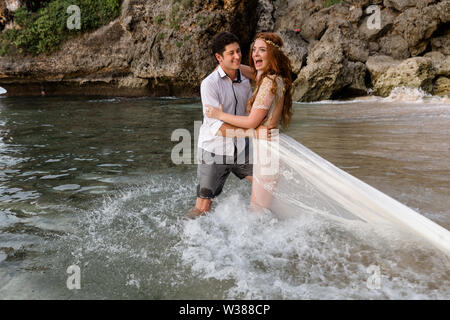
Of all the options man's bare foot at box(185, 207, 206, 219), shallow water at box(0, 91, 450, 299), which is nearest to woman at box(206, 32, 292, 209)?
shallow water at box(0, 91, 450, 299)

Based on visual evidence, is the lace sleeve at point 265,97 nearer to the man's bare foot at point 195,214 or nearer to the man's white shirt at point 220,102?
the man's white shirt at point 220,102

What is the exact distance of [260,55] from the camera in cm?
278

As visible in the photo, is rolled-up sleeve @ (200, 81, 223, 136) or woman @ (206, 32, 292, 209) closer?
woman @ (206, 32, 292, 209)

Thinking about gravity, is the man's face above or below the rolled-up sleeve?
above

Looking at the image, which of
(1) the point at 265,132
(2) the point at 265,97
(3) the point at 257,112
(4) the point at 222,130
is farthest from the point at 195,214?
(2) the point at 265,97

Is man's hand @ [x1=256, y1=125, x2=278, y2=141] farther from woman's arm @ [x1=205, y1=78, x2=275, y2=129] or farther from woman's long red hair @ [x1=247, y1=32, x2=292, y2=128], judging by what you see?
woman's long red hair @ [x1=247, y1=32, x2=292, y2=128]

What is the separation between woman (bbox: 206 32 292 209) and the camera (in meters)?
2.72

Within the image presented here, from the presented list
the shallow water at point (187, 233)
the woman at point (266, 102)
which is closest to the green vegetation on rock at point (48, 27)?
the shallow water at point (187, 233)

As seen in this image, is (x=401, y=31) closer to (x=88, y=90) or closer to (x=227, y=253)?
(x=227, y=253)

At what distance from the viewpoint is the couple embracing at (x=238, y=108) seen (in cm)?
275

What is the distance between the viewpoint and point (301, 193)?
289cm

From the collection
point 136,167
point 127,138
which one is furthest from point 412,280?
point 127,138

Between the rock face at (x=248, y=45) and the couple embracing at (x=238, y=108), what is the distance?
34.1ft

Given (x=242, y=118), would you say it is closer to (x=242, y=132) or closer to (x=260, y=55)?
(x=242, y=132)
